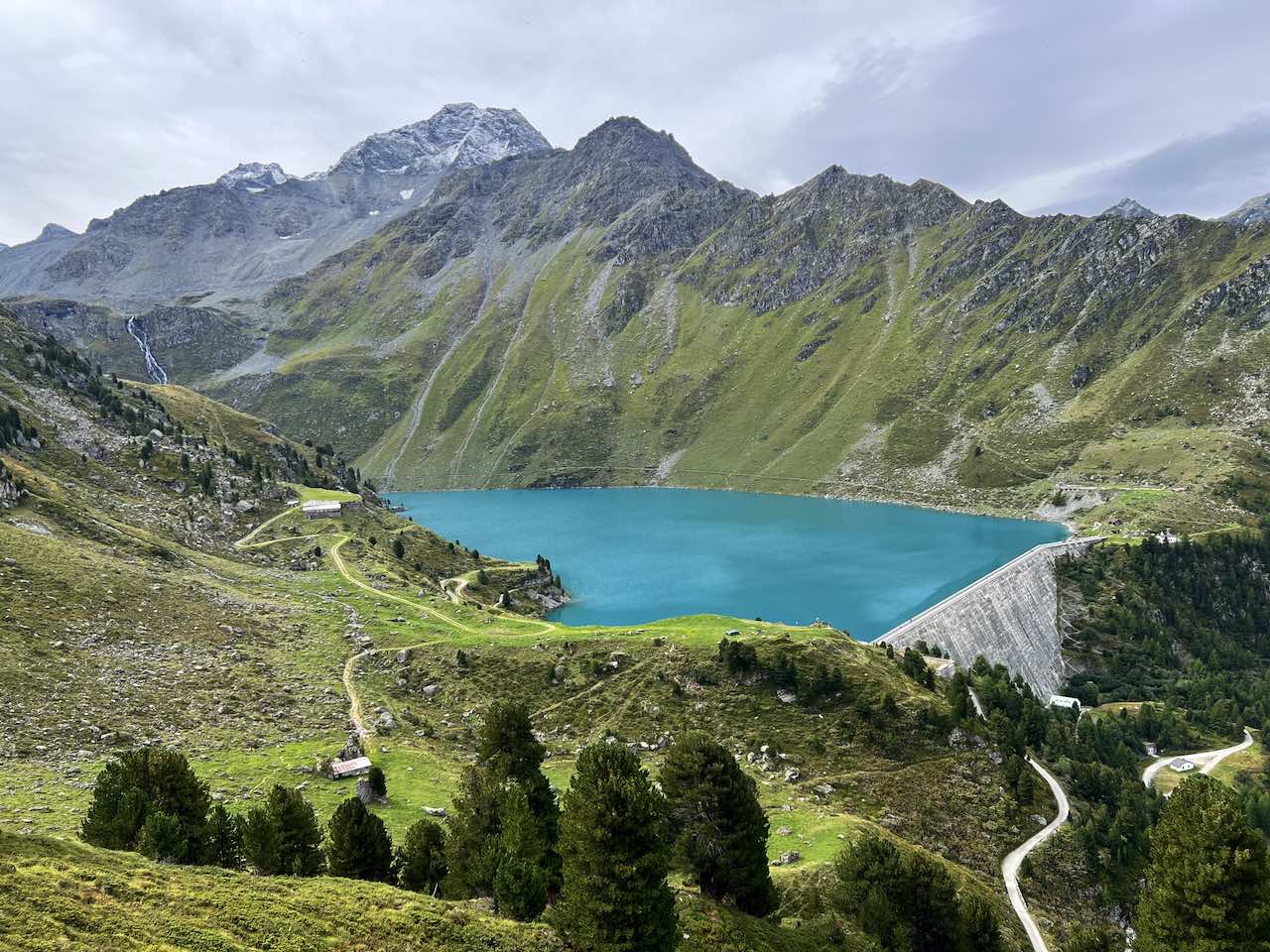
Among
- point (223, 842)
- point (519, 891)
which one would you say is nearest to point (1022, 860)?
point (519, 891)

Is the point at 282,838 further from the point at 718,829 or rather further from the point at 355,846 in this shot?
the point at 718,829

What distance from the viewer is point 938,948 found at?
1292 inches

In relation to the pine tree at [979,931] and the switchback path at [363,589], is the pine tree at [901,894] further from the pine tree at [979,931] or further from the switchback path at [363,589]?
the switchback path at [363,589]

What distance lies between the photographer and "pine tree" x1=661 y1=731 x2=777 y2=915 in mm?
29703

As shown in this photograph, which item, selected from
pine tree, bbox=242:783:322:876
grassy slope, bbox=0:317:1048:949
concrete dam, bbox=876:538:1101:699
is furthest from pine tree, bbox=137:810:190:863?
concrete dam, bbox=876:538:1101:699

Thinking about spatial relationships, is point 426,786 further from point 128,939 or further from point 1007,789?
point 1007,789

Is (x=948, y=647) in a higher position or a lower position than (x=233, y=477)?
lower

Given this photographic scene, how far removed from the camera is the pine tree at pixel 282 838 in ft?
85.8

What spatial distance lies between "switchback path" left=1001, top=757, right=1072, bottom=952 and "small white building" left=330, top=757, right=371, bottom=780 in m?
38.6

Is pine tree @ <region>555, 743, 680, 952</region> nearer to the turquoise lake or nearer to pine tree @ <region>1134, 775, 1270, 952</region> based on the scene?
pine tree @ <region>1134, 775, 1270, 952</region>

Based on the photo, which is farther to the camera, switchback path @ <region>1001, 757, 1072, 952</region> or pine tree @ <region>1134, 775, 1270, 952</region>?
switchback path @ <region>1001, 757, 1072, 952</region>

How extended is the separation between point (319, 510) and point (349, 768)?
67.3 m

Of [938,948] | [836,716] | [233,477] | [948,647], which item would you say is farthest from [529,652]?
[233,477]

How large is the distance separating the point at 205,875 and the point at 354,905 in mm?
4856
